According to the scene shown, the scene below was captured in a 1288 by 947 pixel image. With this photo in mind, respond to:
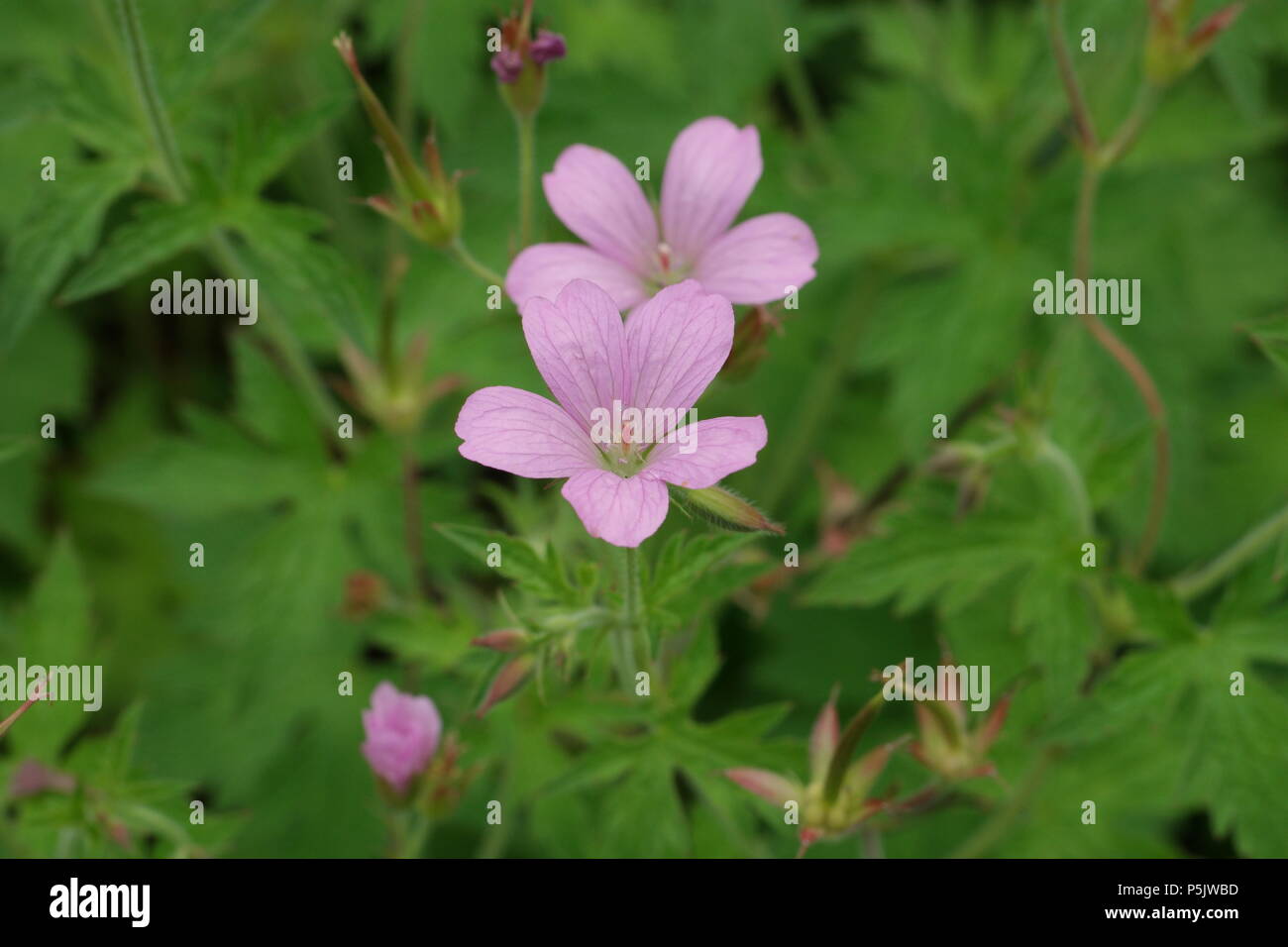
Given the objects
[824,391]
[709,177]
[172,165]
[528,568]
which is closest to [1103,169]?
[824,391]

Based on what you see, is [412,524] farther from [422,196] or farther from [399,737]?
[422,196]

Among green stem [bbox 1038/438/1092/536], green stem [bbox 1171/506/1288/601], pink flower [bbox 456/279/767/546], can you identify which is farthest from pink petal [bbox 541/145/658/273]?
green stem [bbox 1171/506/1288/601]

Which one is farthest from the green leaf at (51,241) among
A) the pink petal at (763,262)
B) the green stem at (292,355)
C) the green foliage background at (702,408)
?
the pink petal at (763,262)

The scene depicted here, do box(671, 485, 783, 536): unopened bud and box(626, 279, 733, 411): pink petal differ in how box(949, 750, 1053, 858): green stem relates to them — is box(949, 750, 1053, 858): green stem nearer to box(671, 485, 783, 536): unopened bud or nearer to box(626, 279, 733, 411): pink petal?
box(671, 485, 783, 536): unopened bud

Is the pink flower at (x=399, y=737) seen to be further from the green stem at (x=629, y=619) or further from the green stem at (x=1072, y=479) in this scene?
the green stem at (x=1072, y=479)
